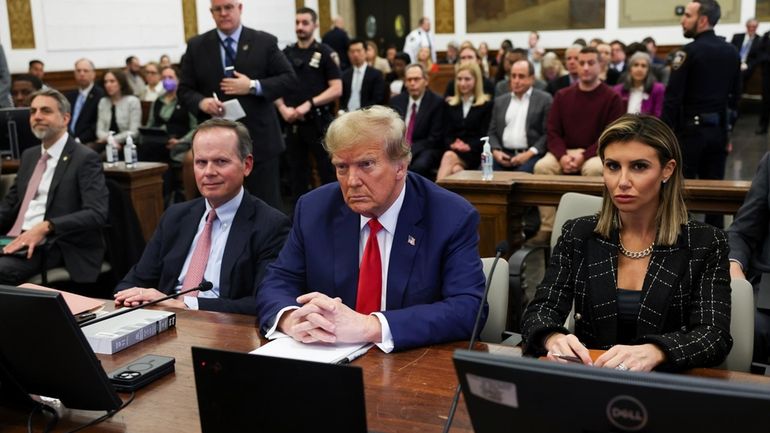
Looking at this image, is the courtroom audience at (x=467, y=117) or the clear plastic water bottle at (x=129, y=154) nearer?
the clear plastic water bottle at (x=129, y=154)

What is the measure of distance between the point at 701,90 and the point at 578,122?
81cm

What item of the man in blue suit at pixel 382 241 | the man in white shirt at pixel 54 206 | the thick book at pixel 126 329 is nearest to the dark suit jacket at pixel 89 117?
the man in white shirt at pixel 54 206

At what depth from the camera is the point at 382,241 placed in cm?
229

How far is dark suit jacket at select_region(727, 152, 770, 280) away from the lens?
10.0ft

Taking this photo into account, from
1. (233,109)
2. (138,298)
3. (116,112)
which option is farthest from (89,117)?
(138,298)

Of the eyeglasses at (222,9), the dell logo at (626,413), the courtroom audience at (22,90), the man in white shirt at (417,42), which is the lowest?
the dell logo at (626,413)

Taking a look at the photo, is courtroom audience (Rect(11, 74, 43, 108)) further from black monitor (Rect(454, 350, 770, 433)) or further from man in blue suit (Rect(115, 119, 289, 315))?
black monitor (Rect(454, 350, 770, 433))

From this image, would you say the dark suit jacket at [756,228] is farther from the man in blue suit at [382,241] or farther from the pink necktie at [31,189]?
the pink necktie at [31,189]

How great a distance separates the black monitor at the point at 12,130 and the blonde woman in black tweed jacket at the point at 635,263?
14.1 ft

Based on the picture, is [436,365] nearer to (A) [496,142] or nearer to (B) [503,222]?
(B) [503,222]

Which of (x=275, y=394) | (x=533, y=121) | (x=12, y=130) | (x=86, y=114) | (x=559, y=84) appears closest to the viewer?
(x=275, y=394)

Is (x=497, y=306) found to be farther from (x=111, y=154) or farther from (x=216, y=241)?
(x=111, y=154)

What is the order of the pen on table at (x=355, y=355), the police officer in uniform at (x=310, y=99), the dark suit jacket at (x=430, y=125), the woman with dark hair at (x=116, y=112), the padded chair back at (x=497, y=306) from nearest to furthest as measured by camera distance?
1. the pen on table at (x=355, y=355)
2. the padded chair back at (x=497, y=306)
3. the dark suit jacket at (x=430, y=125)
4. the police officer in uniform at (x=310, y=99)
5. the woman with dark hair at (x=116, y=112)

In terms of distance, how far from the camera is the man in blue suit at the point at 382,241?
7.20 ft
